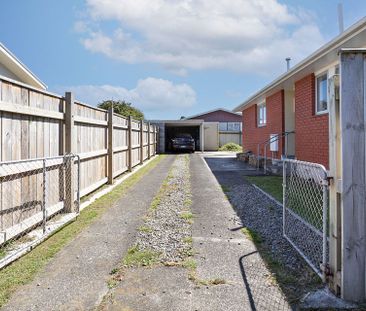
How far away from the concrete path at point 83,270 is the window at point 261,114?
39.4 feet

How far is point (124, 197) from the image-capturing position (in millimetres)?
8047

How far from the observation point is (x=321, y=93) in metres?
10.3

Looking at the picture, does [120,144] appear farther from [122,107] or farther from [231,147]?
[122,107]

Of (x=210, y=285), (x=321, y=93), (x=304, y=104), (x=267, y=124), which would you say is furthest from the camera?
(x=267, y=124)

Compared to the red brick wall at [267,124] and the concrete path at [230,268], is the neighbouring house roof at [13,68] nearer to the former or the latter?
the red brick wall at [267,124]

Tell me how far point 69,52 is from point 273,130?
1050 cm

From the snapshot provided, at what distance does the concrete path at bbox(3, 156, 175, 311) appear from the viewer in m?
2.93

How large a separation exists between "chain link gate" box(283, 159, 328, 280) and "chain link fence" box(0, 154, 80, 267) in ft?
10.8

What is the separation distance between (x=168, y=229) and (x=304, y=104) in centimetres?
786

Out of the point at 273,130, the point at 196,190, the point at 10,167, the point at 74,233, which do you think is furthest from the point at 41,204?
the point at 273,130

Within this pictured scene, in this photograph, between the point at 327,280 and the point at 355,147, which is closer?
the point at 355,147

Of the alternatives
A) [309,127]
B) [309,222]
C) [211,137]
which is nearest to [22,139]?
[309,222]

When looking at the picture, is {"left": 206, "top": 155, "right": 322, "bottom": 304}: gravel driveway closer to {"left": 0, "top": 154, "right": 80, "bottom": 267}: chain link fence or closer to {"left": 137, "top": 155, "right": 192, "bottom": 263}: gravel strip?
{"left": 137, "top": 155, "right": 192, "bottom": 263}: gravel strip

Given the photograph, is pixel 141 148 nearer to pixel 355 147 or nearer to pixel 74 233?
pixel 74 233
